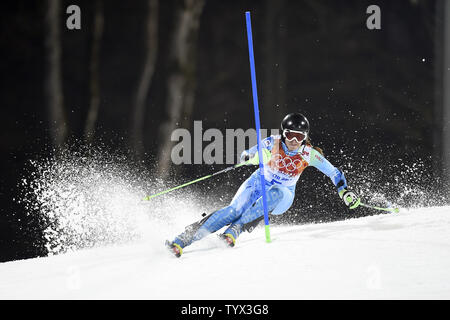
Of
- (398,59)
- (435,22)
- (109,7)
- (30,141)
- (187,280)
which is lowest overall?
(187,280)

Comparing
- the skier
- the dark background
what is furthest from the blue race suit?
the dark background

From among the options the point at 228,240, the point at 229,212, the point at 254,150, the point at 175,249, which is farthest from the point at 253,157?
the point at 175,249

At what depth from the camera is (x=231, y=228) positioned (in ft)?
7.30

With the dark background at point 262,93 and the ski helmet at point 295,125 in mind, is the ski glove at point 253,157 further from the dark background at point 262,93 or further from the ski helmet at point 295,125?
the dark background at point 262,93

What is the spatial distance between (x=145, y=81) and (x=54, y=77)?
0.64m

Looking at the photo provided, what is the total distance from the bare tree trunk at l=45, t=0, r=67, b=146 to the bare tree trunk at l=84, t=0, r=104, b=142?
173 millimetres

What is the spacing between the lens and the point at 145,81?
3580 mm

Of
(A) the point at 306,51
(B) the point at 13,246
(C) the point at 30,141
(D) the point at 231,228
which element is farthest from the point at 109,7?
(D) the point at 231,228

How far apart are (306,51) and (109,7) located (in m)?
1.48

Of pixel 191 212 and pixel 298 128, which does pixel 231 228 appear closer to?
pixel 298 128

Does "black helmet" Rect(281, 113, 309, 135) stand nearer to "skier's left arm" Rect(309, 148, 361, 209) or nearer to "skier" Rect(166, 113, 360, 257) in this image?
"skier" Rect(166, 113, 360, 257)

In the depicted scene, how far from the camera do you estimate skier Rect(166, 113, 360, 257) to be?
2.20 m

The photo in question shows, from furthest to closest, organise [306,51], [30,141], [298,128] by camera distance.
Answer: [306,51], [30,141], [298,128]

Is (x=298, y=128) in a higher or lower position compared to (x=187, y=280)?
higher
